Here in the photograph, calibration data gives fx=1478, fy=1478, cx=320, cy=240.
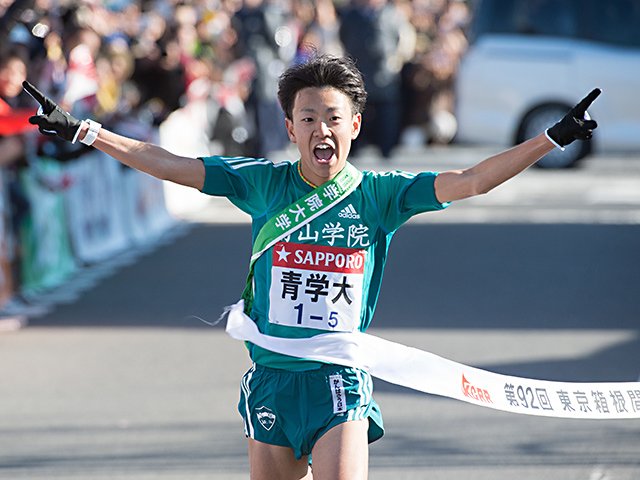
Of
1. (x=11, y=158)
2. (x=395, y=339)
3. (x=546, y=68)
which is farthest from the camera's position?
(x=546, y=68)

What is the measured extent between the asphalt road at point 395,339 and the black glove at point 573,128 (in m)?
2.46

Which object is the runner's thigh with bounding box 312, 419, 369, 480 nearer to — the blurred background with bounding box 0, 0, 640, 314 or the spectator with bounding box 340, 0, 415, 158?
the blurred background with bounding box 0, 0, 640, 314

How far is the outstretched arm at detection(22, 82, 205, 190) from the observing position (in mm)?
4703

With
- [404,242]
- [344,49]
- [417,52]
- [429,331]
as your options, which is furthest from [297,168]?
[417,52]

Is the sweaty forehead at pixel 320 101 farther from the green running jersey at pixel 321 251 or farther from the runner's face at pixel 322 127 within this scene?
the green running jersey at pixel 321 251

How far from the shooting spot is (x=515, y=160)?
453 centimetres

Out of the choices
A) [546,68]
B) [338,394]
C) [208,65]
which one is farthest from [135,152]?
[546,68]

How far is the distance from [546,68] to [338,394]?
1585 centimetres

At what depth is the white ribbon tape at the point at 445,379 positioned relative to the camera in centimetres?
464

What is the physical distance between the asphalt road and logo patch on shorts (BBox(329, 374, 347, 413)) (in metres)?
2.02

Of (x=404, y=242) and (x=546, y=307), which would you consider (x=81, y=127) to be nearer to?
(x=546, y=307)

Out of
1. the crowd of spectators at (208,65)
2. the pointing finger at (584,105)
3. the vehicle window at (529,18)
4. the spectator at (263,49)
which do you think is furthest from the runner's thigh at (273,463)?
the spectator at (263,49)

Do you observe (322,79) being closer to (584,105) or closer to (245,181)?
(245,181)

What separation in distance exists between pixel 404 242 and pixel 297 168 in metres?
9.65
